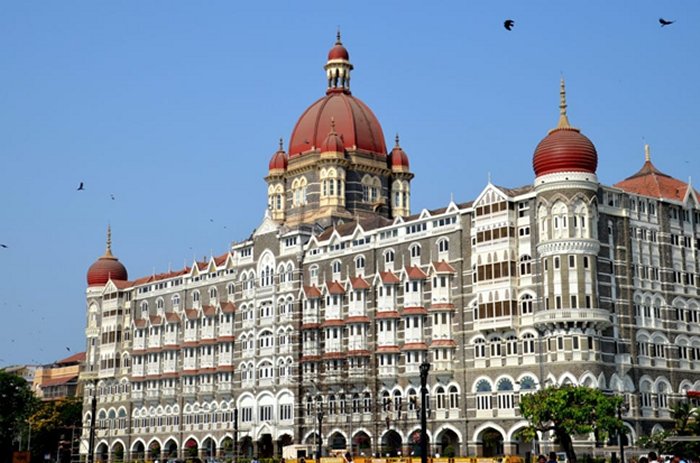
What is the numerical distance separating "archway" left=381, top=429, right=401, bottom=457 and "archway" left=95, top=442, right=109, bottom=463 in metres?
45.4

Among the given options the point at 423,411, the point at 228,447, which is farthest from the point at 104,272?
the point at 423,411

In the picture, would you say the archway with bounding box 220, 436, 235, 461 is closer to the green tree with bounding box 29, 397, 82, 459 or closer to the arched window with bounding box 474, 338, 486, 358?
the arched window with bounding box 474, 338, 486, 358

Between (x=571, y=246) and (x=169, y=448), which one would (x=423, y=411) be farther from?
(x=169, y=448)

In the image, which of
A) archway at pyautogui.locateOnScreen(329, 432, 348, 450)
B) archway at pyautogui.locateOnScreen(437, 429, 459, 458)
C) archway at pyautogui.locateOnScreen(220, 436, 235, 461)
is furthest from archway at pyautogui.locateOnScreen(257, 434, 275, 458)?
archway at pyautogui.locateOnScreen(437, 429, 459, 458)

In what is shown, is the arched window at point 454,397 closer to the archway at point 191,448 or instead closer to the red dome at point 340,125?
the red dome at point 340,125

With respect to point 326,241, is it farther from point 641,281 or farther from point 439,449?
point 641,281

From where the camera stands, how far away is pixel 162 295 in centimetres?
11744

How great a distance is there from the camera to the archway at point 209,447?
347ft

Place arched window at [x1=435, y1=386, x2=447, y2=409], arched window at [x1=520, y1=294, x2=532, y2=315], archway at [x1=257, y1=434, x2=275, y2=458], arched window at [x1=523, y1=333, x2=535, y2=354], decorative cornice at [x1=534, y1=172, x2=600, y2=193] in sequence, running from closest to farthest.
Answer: decorative cornice at [x1=534, y1=172, x2=600, y2=193]
arched window at [x1=523, y1=333, x2=535, y2=354]
arched window at [x1=520, y1=294, x2=532, y2=315]
arched window at [x1=435, y1=386, x2=447, y2=409]
archway at [x1=257, y1=434, x2=275, y2=458]

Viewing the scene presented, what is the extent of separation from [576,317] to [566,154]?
39.7 feet

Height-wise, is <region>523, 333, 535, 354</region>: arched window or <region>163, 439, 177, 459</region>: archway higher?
<region>523, 333, 535, 354</region>: arched window

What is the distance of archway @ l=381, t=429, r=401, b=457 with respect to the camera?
283 ft

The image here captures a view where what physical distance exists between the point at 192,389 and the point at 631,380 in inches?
1951

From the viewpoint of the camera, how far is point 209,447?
4193 inches
